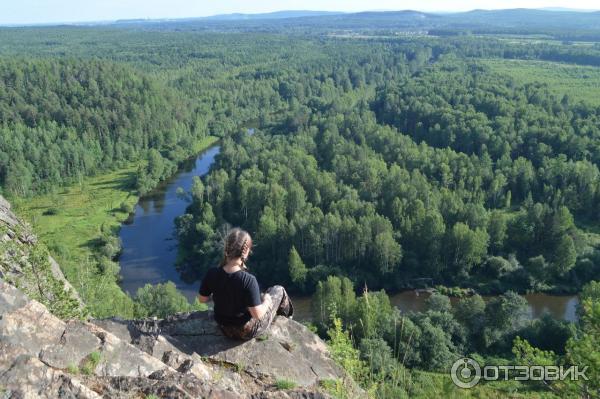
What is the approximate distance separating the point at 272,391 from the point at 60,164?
263 ft

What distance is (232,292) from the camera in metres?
8.87

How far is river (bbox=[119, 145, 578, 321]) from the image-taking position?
43531 mm

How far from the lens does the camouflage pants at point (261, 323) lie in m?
9.47

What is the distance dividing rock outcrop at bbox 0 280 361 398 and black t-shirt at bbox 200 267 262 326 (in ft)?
3.00

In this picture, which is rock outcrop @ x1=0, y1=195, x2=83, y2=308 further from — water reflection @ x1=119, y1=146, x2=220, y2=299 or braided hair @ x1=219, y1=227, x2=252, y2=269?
water reflection @ x1=119, y1=146, x2=220, y2=299

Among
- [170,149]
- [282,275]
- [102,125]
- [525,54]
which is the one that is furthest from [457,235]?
[525,54]

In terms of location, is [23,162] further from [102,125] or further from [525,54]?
[525,54]

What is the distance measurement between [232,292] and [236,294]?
8 cm

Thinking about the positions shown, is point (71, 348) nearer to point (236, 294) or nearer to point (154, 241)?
point (236, 294)

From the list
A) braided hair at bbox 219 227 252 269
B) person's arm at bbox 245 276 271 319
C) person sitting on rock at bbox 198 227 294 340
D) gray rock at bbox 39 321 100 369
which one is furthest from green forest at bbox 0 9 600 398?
gray rock at bbox 39 321 100 369

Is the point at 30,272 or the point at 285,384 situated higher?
the point at 30,272

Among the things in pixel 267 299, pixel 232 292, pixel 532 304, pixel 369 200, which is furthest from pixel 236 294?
pixel 369 200

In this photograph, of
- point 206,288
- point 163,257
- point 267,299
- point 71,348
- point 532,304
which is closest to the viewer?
point 71,348

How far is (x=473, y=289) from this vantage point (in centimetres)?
4572
